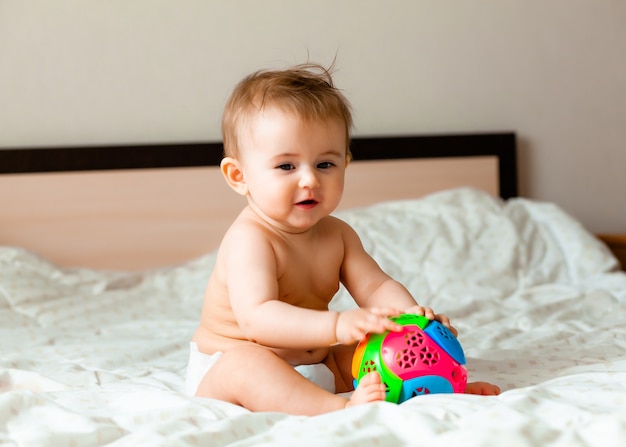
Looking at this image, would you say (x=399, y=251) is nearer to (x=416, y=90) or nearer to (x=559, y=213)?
(x=559, y=213)

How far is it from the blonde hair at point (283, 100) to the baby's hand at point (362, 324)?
1.02 feet

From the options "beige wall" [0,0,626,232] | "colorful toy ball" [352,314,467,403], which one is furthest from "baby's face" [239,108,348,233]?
"beige wall" [0,0,626,232]

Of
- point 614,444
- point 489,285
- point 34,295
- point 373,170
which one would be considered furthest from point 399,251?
point 614,444

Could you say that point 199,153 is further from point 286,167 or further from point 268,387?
point 268,387

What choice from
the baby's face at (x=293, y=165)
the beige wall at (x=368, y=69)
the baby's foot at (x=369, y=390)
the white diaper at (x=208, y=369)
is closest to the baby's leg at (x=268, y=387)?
the baby's foot at (x=369, y=390)

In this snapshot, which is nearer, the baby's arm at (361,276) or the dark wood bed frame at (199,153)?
the baby's arm at (361,276)

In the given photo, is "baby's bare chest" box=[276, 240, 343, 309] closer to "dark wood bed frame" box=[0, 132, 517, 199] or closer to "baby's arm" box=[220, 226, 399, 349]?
"baby's arm" box=[220, 226, 399, 349]

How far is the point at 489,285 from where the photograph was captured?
2.09 meters

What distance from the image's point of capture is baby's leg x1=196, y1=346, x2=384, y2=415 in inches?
38.5

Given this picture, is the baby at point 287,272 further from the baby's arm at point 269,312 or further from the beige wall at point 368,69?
the beige wall at point 368,69

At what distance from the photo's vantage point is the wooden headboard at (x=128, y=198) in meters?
2.33

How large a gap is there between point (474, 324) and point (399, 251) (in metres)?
0.47

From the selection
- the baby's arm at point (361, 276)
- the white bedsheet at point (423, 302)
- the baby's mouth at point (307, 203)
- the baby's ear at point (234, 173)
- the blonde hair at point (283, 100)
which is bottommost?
the white bedsheet at point (423, 302)

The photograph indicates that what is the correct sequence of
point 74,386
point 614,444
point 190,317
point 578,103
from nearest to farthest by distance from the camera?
point 614,444 < point 74,386 < point 190,317 < point 578,103
